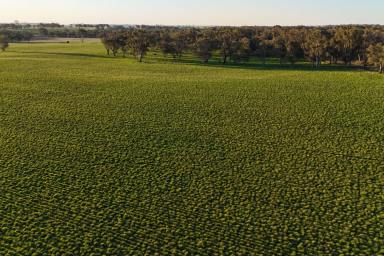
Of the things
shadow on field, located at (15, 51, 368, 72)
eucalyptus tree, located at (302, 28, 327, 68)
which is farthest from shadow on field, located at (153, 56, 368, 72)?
eucalyptus tree, located at (302, 28, 327, 68)

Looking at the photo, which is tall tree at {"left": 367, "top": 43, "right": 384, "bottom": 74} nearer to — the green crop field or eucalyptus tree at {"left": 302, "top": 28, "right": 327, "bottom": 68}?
eucalyptus tree at {"left": 302, "top": 28, "right": 327, "bottom": 68}

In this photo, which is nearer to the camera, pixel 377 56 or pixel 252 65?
pixel 377 56

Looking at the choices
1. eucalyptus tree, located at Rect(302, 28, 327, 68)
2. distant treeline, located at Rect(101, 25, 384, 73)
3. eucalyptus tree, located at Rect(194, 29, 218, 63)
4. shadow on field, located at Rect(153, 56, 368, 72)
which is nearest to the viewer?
shadow on field, located at Rect(153, 56, 368, 72)

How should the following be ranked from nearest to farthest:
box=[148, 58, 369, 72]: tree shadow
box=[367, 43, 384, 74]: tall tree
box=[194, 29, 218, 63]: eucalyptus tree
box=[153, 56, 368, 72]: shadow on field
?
box=[367, 43, 384, 74]: tall tree → box=[148, 58, 369, 72]: tree shadow → box=[153, 56, 368, 72]: shadow on field → box=[194, 29, 218, 63]: eucalyptus tree

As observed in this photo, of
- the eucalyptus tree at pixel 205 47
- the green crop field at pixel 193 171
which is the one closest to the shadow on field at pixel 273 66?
the eucalyptus tree at pixel 205 47

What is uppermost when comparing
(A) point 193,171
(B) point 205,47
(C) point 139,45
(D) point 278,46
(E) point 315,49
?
(D) point 278,46

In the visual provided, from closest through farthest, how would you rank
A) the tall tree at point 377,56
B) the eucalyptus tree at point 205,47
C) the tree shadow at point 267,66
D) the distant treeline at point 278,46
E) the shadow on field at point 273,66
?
the tall tree at point 377,56 → the tree shadow at point 267,66 → the shadow on field at point 273,66 → the distant treeline at point 278,46 → the eucalyptus tree at point 205,47

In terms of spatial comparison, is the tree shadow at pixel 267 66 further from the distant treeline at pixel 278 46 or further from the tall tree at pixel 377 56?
the tall tree at pixel 377 56

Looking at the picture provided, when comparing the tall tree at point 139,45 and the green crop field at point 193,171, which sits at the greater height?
the tall tree at point 139,45

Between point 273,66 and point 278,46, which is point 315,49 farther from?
point 278,46

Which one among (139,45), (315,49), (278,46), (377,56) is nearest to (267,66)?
(278,46)
